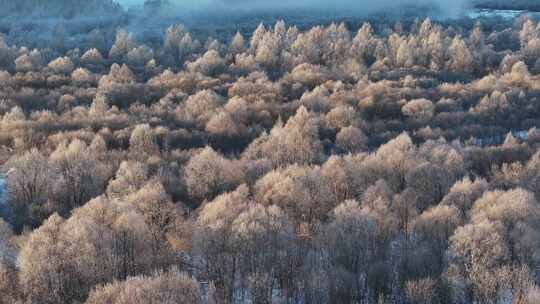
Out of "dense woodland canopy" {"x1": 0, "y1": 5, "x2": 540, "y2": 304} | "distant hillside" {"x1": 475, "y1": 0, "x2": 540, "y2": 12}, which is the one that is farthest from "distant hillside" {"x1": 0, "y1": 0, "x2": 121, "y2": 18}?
"distant hillside" {"x1": 475, "y1": 0, "x2": 540, "y2": 12}

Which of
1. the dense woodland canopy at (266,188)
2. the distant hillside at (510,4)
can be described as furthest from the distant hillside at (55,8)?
the distant hillside at (510,4)

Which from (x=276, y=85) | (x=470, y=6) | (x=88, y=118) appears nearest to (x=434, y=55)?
(x=276, y=85)

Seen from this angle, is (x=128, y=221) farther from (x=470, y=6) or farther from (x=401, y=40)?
(x=470, y=6)

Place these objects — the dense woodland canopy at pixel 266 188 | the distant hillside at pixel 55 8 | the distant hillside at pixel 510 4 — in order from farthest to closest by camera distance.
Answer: the distant hillside at pixel 510 4 < the distant hillside at pixel 55 8 < the dense woodland canopy at pixel 266 188

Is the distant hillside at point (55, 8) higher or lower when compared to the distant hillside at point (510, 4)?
higher

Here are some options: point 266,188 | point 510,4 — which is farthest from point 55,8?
point 266,188

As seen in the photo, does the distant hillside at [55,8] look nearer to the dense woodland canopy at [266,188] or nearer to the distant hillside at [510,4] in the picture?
the dense woodland canopy at [266,188]
